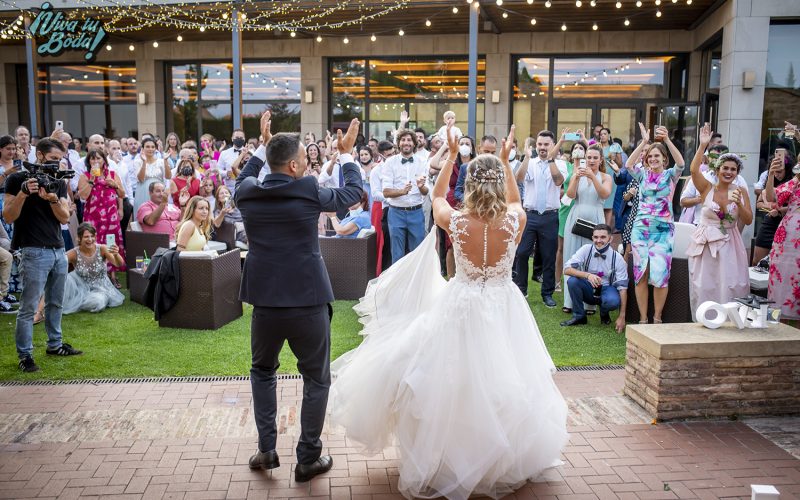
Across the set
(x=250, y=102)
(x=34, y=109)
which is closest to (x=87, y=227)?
(x=34, y=109)

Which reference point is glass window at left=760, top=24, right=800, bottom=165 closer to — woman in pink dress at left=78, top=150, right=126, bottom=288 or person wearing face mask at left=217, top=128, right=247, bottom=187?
person wearing face mask at left=217, top=128, right=247, bottom=187

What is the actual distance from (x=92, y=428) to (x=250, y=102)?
14737mm

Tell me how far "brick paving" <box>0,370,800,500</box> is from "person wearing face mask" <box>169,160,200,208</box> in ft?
14.9

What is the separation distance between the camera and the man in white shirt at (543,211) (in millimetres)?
8172

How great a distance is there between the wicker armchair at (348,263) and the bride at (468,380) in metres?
4.12

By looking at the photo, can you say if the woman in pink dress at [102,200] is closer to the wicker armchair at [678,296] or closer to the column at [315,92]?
the wicker armchair at [678,296]

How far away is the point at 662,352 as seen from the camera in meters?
4.79

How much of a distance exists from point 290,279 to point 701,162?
464cm

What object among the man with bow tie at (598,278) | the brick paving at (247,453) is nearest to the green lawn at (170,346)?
the man with bow tie at (598,278)

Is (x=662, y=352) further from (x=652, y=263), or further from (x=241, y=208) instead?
(x=241, y=208)

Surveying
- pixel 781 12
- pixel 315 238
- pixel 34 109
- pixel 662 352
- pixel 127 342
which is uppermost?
pixel 781 12

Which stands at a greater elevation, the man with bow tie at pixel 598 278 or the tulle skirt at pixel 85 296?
the man with bow tie at pixel 598 278

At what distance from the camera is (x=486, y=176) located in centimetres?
395

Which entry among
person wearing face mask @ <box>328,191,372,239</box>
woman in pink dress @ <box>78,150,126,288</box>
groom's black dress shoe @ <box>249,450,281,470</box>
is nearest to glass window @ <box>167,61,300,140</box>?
woman in pink dress @ <box>78,150,126,288</box>
